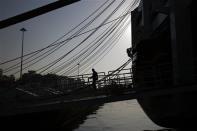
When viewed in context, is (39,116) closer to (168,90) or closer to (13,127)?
(13,127)

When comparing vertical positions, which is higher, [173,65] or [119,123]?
[173,65]

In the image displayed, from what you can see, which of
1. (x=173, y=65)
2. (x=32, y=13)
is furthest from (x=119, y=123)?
(x=32, y=13)

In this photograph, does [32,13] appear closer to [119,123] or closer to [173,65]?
[173,65]

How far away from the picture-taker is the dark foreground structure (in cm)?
1420

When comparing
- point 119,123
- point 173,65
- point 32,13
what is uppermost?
point 32,13

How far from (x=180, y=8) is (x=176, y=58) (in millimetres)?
2240

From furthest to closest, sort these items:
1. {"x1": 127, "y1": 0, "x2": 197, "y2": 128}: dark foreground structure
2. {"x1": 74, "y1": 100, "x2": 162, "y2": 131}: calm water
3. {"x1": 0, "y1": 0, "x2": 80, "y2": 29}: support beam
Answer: {"x1": 74, "y1": 100, "x2": 162, "y2": 131}: calm water → {"x1": 127, "y1": 0, "x2": 197, "y2": 128}: dark foreground structure → {"x1": 0, "y1": 0, "x2": 80, "y2": 29}: support beam

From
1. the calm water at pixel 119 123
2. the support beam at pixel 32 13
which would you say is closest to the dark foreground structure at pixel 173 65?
the calm water at pixel 119 123

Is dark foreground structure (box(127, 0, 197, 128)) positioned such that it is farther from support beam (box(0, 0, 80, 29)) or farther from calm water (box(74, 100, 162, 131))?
support beam (box(0, 0, 80, 29))

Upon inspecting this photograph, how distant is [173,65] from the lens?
14.6m

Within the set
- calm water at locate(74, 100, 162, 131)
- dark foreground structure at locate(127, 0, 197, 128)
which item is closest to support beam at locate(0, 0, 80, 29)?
dark foreground structure at locate(127, 0, 197, 128)

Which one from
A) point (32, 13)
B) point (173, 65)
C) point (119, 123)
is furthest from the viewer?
point (119, 123)

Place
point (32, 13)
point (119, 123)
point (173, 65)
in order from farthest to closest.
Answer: point (119, 123) → point (173, 65) → point (32, 13)

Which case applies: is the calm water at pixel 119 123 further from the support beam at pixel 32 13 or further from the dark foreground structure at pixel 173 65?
the support beam at pixel 32 13
